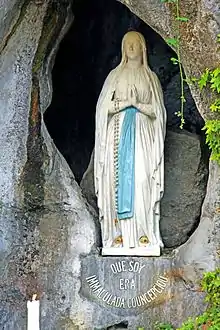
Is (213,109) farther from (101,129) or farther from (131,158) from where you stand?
(101,129)

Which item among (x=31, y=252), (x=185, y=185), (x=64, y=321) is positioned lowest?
(x=64, y=321)

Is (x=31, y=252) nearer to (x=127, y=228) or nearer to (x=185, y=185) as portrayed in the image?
(x=127, y=228)

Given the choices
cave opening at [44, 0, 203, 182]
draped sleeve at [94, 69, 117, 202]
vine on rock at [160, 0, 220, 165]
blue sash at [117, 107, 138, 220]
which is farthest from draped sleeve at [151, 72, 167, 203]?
cave opening at [44, 0, 203, 182]

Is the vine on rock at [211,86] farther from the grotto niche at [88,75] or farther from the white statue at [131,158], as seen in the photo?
the grotto niche at [88,75]

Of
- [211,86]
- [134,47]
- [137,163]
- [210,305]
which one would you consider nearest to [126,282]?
[210,305]

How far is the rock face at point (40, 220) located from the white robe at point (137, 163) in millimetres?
156

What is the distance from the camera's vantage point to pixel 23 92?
15.8ft

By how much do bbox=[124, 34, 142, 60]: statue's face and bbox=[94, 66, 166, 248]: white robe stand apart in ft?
0.30

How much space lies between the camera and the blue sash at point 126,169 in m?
4.64

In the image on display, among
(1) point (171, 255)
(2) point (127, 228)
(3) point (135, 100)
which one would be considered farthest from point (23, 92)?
(1) point (171, 255)

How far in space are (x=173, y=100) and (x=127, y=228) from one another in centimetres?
141

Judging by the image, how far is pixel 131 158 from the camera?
4668 mm

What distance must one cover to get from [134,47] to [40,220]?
1.21 metres

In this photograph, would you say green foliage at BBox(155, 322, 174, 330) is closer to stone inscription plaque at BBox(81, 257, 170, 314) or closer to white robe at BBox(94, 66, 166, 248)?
stone inscription plaque at BBox(81, 257, 170, 314)
